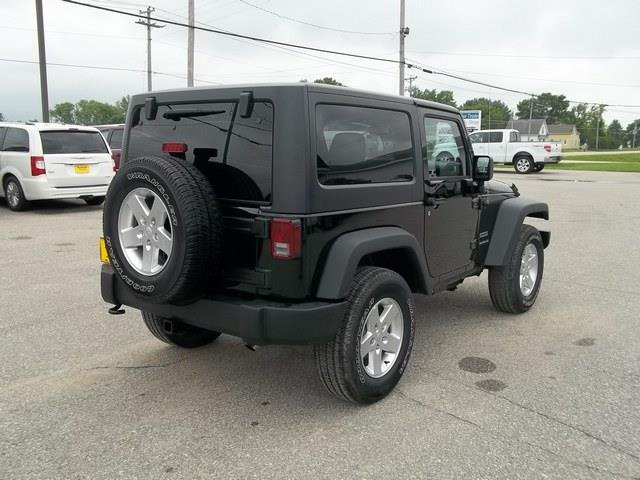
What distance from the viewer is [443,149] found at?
4.27 metres

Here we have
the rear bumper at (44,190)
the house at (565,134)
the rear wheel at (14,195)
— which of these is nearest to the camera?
the rear bumper at (44,190)

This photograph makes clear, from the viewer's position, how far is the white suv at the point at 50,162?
36.0ft

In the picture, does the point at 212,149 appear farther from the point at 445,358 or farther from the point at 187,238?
the point at 445,358

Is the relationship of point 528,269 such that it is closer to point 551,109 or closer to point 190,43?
point 190,43

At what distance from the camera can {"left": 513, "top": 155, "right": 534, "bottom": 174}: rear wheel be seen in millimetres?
25766

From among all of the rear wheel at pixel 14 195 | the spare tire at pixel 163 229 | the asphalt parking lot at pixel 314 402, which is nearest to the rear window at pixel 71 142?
the rear wheel at pixel 14 195

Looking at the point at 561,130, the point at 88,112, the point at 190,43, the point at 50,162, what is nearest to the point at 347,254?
the point at 50,162

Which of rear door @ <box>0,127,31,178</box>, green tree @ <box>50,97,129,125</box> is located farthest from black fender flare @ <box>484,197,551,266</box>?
green tree @ <box>50,97,129,125</box>

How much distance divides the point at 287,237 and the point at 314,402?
1130 millimetres

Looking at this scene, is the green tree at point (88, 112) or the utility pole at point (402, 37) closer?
the utility pole at point (402, 37)

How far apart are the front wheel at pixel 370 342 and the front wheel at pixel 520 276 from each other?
1631mm

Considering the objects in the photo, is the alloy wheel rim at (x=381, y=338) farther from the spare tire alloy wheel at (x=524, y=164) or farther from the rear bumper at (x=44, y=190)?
the spare tire alloy wheel at (x=524, y=164)

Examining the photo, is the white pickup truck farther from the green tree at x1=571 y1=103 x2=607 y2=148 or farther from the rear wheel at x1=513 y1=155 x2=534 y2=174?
the green tree at x1=571 y1=103 x2=607 y2=148

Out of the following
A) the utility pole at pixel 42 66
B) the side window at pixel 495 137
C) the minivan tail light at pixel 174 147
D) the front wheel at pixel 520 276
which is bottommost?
the front wheel at pixel 520 276
